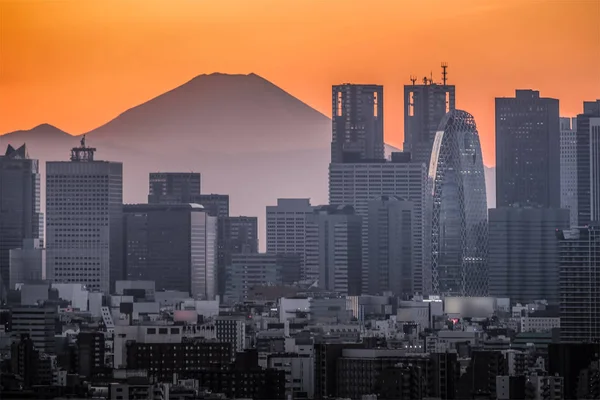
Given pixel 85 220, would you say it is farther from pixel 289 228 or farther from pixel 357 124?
pixel 357 124

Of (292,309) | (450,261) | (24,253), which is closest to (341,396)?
(292,309)

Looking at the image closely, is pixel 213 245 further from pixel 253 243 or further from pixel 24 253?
pixel 24 253

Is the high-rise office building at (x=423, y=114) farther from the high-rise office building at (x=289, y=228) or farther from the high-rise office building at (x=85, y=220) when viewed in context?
the high-rise office building at (x=85, y=220)

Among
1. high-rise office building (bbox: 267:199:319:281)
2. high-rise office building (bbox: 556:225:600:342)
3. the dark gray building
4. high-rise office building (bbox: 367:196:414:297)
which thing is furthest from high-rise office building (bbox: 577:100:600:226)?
high-rise office building (bbox: 556:225:600:342)

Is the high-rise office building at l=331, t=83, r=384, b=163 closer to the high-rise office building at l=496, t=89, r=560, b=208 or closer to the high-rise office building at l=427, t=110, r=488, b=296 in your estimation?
the high-rise office building at l=427, t=110, r=488, b=296

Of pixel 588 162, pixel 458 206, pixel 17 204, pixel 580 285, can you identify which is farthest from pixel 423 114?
pixel 580 285

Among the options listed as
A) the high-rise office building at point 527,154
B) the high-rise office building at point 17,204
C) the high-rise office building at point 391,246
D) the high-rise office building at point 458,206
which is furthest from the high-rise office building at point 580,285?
the high-rise office building at point 458,206

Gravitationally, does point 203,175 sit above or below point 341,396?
above
